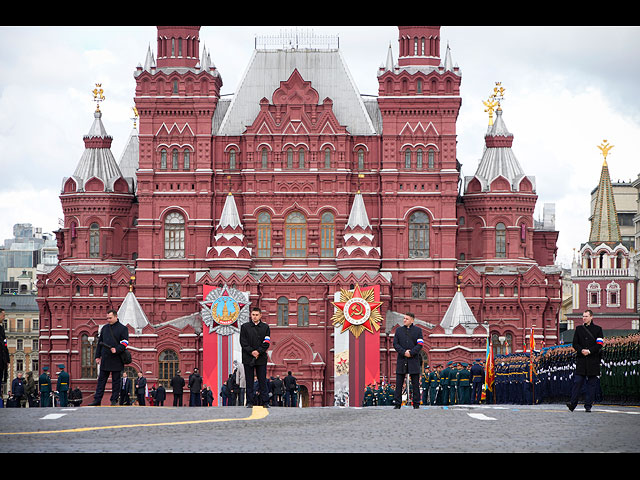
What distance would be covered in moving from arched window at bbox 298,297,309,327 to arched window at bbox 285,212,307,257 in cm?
271

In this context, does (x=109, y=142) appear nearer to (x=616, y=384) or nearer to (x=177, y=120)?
(x=177, y=120)

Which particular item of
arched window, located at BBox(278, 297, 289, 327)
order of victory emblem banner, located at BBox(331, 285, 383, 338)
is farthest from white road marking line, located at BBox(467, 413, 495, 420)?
arched window, located at BBox(278, 297, 289, 327)

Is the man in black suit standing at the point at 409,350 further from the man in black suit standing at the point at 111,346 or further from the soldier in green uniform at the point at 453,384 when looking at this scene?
the soldier in green uniform at the point at 453,384

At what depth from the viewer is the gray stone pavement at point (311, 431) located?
1745 cm

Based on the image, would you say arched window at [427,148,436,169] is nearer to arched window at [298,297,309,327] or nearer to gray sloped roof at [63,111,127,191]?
arched window at [298,297,309,327]

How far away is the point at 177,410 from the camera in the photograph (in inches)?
983

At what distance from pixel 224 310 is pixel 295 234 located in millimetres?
6095

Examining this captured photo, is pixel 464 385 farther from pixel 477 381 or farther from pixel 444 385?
pixel 444 385

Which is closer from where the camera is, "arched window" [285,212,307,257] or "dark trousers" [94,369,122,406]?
"dark trousers" [94,369,122,406]

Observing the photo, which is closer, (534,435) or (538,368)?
(534,435)

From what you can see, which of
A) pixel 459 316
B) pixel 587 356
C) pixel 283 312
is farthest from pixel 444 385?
pixel 283 312

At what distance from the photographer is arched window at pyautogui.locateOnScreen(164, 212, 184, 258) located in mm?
70750
